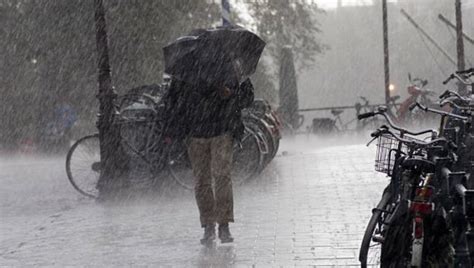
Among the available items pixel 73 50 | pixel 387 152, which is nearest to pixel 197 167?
pixel 387 152

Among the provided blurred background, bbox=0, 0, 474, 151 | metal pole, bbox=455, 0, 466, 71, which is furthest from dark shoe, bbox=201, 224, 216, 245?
blurred background, bbox=0, 0, 474, 151

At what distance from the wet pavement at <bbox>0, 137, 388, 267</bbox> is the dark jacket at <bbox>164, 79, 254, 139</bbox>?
3.14ft

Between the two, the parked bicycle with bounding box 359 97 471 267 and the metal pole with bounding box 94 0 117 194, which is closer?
the parked bicycle with bounding box 359 97 471 267

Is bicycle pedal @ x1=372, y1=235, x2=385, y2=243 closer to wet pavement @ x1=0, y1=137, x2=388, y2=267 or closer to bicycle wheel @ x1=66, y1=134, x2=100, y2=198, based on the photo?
wet pavement @ x1=0, y1=137, x2=388, y2=267

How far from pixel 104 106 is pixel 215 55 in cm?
374

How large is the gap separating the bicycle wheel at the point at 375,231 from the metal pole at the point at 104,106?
683 centimetres

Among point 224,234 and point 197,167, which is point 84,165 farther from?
point 224,234

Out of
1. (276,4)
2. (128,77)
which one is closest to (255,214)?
(128,77)

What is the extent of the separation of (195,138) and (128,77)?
14274mm

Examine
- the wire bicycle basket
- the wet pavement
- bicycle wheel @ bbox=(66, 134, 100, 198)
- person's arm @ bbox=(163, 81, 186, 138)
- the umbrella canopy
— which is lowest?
the wet pavement

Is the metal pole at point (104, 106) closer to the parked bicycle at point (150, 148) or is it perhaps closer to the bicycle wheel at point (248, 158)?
the parked bicycle at point (150, 148)

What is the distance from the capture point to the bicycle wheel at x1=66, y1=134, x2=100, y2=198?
13.0 m

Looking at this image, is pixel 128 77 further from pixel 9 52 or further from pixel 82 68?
pixel 9 52

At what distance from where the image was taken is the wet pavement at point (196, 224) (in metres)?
8.32
